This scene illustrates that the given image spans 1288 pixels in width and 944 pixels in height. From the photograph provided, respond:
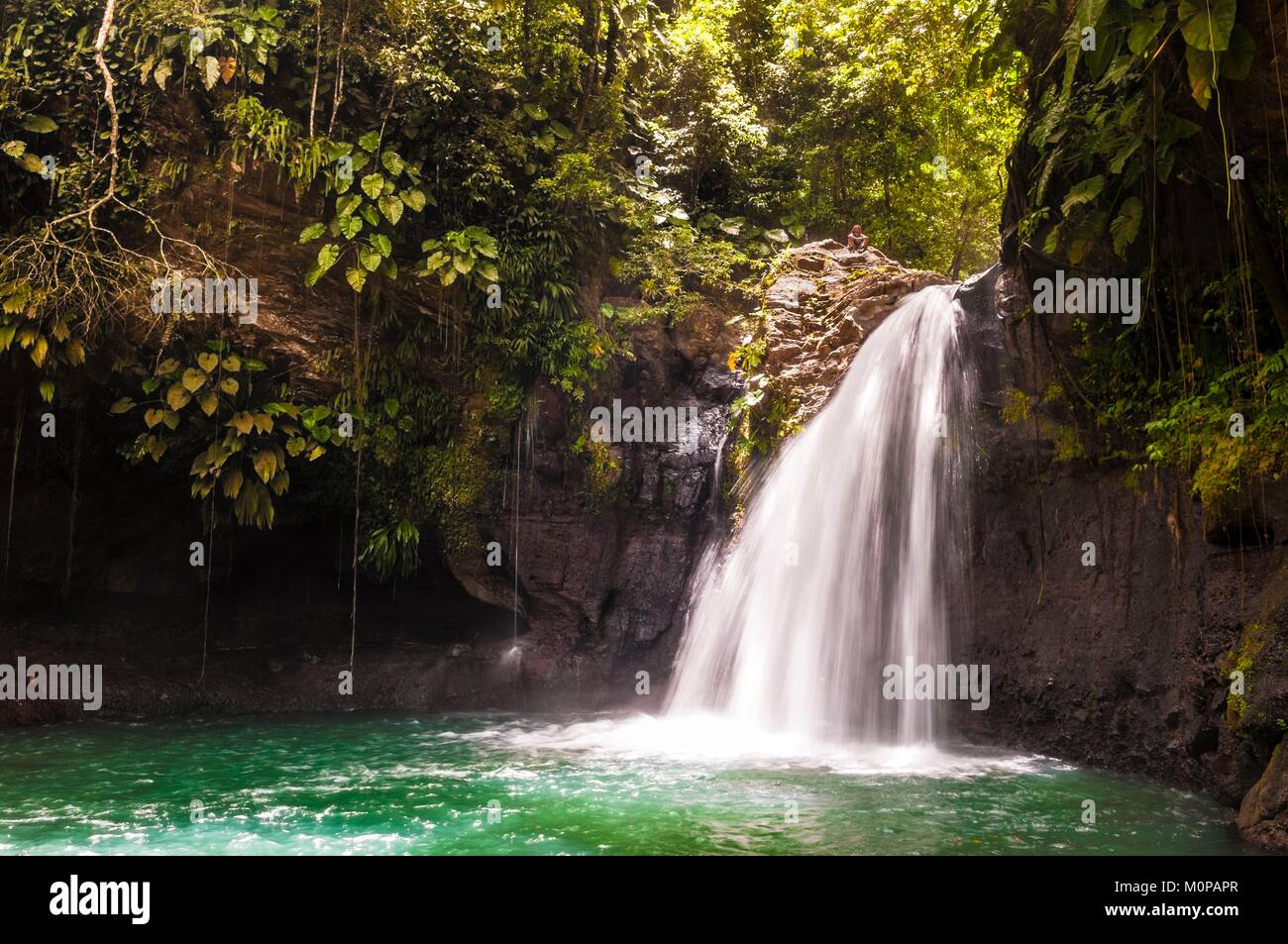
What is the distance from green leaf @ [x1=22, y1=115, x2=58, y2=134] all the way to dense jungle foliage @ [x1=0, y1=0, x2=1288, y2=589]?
5 centimetres

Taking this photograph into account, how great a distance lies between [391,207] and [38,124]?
424 cm

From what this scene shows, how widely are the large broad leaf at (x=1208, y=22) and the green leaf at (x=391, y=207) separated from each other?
898cm

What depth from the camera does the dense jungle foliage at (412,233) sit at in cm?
833

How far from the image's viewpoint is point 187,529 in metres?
13.5

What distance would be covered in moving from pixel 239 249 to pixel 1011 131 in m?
14.6

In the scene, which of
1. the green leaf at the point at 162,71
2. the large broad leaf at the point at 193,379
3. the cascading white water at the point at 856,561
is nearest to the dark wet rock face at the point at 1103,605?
the cascading white water at the point at 856,561

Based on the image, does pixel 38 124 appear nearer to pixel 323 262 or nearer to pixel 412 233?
pixel 323 262

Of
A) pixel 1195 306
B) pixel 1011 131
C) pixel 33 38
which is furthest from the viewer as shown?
pixel 1011 131

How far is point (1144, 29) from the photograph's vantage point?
6.62 meters

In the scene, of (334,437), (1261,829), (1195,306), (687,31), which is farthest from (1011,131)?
(1261,829)

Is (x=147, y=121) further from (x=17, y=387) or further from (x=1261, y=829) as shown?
(x=1261, y=829)

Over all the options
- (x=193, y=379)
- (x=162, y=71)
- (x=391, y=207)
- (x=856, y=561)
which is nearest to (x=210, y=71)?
(x=162, y=71)

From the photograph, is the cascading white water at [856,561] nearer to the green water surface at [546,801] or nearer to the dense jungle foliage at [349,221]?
the green water surface at [546,801]

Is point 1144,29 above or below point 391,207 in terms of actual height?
below
